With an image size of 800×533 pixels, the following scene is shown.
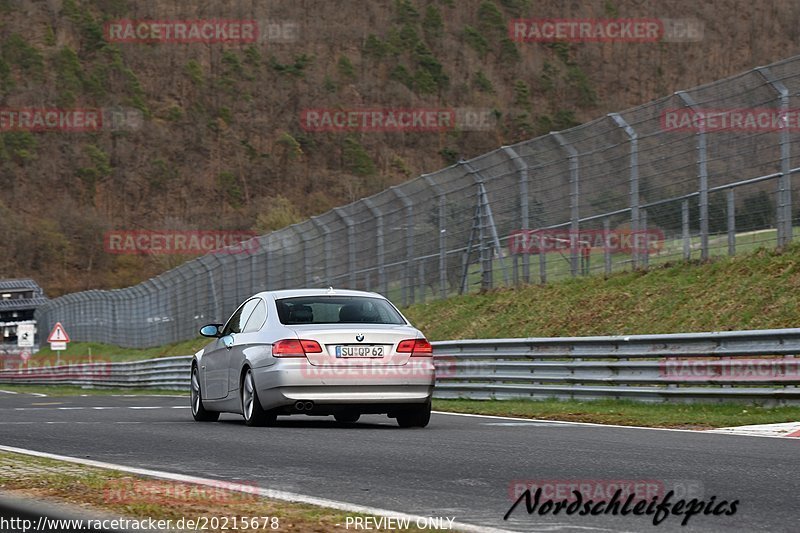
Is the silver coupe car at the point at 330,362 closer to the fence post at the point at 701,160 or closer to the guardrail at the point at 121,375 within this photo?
the fence post at the point at 701,160

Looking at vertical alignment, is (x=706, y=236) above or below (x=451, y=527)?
above

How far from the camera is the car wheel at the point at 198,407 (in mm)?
14878

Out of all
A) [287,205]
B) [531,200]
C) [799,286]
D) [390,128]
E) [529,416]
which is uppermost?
[390,128]

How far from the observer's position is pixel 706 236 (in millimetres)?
21219

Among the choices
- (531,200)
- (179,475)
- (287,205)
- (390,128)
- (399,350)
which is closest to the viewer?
(179,475)

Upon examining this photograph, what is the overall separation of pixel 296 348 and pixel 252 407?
0.88m

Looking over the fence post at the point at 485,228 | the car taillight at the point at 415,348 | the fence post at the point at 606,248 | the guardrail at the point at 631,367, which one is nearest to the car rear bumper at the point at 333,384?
the car taillight at the point at 415,348

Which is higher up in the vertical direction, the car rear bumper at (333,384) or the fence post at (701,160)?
the fence post at (701,160)

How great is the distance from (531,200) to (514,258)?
2.44 metres

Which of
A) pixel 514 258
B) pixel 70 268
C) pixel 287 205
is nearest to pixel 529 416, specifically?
pixel 514 258

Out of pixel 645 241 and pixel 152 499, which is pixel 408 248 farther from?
pixel 152 499

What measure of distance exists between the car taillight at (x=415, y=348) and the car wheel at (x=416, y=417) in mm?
509

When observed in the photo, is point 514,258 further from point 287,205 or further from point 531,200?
point 287,205

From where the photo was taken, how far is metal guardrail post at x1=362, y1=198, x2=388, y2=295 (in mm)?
30141
